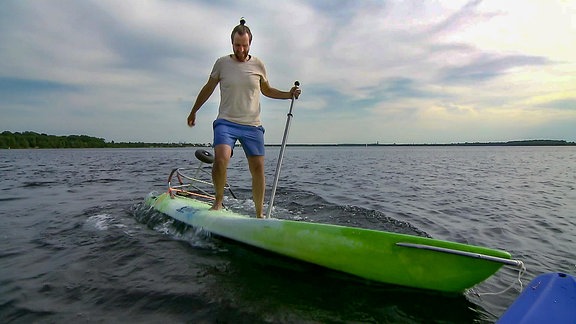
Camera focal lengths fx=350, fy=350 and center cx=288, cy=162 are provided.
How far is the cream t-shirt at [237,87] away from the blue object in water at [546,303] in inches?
151

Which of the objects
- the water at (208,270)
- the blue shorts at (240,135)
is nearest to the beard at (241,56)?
the blue shorts at (240,135)

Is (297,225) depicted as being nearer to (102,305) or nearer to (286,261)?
(286,261)

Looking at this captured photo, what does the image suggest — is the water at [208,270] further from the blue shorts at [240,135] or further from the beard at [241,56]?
the beard at [241,56]

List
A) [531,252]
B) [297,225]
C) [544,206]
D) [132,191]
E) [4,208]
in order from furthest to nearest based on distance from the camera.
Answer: [132,191] → [544,206] → [4,208] → [531,252] → [297,225]

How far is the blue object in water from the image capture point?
2.21 metres

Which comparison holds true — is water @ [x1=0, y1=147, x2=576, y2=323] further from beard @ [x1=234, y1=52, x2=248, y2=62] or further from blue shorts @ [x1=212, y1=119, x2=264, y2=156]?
beard @ [x1=234, y1=52, x2=248, y2=62]

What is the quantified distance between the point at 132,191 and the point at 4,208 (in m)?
3.46

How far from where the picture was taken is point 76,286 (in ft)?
11.9

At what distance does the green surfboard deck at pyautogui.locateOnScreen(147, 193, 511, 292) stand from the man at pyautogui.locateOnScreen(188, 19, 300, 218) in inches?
37.3

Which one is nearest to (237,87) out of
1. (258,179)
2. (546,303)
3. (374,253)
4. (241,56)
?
(241,56)

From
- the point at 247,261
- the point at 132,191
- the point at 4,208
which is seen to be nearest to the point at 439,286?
the point at 247,261

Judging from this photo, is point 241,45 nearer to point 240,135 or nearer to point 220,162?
point 240,135

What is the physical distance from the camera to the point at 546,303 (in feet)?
7.80

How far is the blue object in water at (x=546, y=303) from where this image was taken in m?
2.21
